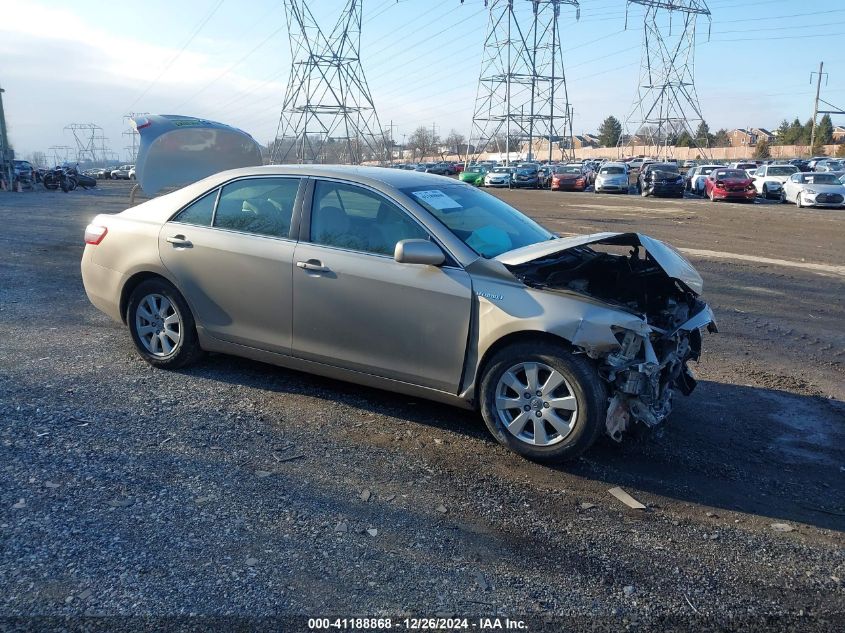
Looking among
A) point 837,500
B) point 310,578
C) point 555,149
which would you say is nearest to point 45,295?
point 310,578

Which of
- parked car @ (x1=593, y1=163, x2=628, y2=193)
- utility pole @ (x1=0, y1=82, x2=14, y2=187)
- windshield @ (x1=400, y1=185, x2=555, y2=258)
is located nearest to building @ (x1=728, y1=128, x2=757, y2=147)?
parked car @ (x1=593, y1=163, x2=628, y2=193)

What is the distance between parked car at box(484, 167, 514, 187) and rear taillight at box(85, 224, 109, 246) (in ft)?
153

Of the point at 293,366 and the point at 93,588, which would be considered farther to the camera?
the point at 293,366

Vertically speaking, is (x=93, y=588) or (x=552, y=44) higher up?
(x=552, y=44)

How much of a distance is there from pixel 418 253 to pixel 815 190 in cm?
2888

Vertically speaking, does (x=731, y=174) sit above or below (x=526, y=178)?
above

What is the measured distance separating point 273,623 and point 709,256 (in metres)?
12.4

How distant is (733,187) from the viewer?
3272cm

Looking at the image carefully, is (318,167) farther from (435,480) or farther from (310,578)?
(310,578)

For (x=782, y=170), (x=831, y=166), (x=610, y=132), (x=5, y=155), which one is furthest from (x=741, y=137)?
(x=5, y=155)

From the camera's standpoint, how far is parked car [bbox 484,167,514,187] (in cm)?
5175

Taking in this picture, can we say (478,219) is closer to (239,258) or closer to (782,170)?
(239,258)

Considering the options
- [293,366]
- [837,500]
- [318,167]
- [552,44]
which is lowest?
[837,500]

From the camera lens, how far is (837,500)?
155 inches
